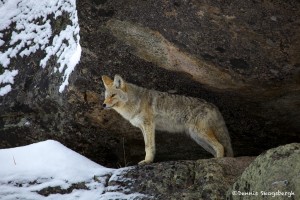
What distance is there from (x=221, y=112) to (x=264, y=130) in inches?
43.3

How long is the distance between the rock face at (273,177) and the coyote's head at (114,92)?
3333 mm

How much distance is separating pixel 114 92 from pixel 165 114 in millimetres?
1166

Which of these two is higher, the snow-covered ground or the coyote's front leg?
the coyote's front leg

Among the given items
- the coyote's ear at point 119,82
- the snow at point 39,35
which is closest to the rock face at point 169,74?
the snow at point 39,35

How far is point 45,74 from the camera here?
443 inches

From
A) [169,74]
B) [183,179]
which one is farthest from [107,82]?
[183,179]

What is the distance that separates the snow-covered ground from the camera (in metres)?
9.29

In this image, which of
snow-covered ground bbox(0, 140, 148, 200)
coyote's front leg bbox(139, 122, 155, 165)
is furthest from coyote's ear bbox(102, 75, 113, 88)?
snow-covered ground bbox(0, 140, 148, 200)

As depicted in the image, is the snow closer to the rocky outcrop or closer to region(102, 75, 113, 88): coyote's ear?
region(102, 75, 113, 88): coyote's ear

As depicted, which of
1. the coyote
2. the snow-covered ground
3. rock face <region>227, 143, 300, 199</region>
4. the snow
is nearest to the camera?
rock face <region>227, 143, 300, 199</region>

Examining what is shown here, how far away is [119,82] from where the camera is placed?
10250 mm

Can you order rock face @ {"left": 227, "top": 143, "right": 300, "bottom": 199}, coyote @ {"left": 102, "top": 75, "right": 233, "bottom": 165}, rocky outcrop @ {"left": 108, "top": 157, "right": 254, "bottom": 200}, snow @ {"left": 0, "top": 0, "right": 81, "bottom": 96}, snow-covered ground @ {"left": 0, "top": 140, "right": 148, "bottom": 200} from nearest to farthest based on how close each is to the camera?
rock face @ {"left": 227, "top": 143, "right": 300, "bottom": 199} < rocky outcrop @ {"left": 108, "top": 157, "right": 254, "bottom": 200} < snow-covered ground @ {"left": 0, "top": 140, "right": 148, "bottom": 200} < coyote @ {"left": 102, "top": 75, "right": 233, "bottom": 165} < snow @ {"left": 0, "top": 0, "right": 81, "bottom": 96}

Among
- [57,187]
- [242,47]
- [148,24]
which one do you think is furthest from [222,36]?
[57,187]

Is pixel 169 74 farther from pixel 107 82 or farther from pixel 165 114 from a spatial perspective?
pixel 107 82
